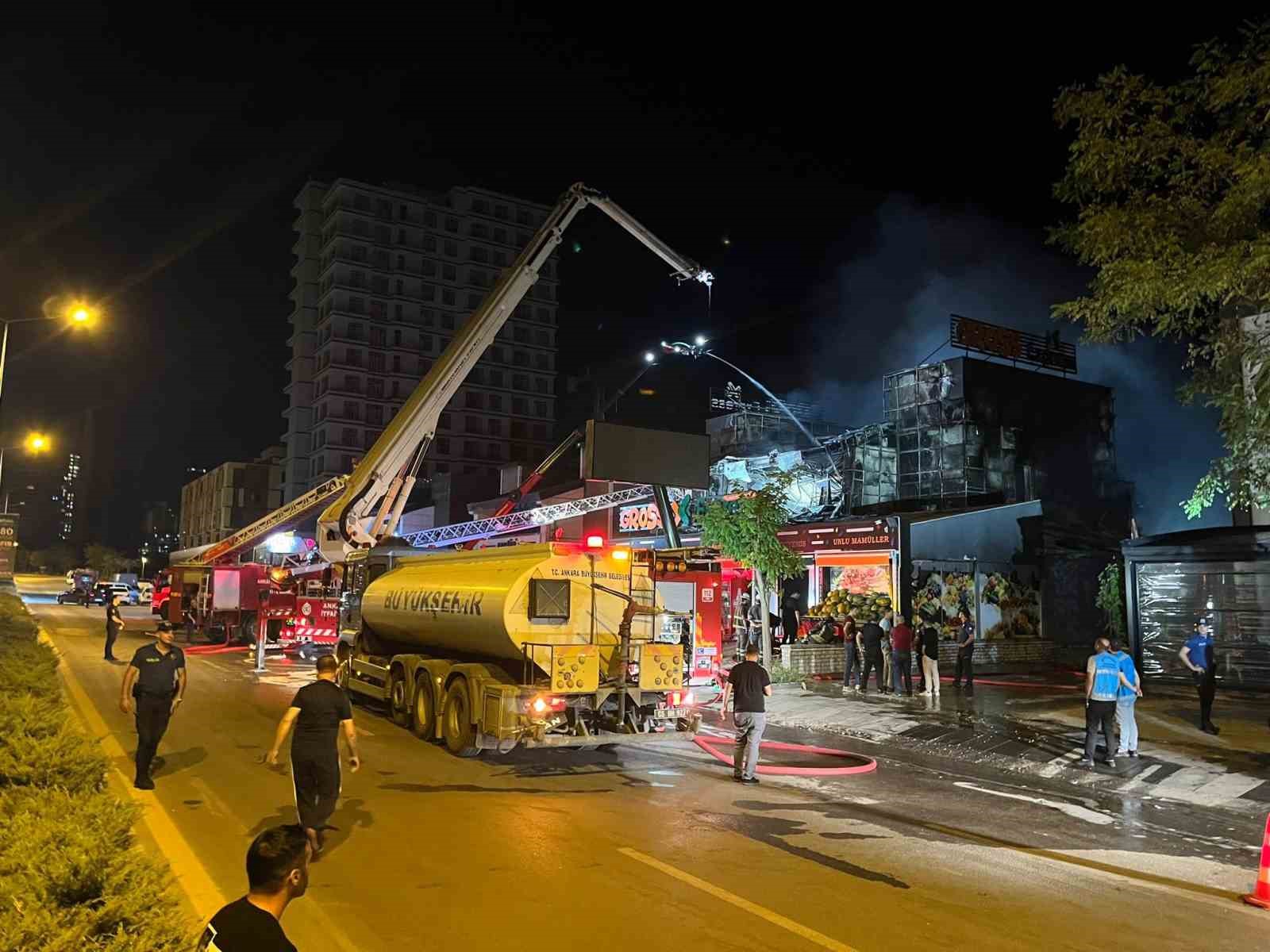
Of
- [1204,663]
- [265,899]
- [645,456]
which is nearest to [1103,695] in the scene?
[1204,663]

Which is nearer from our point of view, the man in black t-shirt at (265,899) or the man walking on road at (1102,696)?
the man in black t-shirt at (265,899)

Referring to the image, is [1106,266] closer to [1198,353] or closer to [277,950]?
[1198,353]

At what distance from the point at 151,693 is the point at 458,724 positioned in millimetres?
3866

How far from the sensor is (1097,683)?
12.2 metres

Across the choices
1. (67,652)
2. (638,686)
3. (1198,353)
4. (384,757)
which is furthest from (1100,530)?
(67,652)

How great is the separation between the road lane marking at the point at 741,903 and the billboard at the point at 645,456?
60.2 feet

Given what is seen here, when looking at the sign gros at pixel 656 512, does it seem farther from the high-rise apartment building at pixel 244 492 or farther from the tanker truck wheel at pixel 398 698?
the high-rise apartment building at pixel 244 492

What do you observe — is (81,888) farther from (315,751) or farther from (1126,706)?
(1126,706)

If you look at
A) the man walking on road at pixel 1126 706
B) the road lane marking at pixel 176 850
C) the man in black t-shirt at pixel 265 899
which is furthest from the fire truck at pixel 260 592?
the man in black t-shirt at pixel 265 899

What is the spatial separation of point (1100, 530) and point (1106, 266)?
2569 centimetres

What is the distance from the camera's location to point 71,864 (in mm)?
4258

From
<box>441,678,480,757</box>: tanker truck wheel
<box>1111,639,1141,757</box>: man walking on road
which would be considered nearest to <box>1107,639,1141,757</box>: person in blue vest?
<box>1111,639,1141,757</box>: man walking on road

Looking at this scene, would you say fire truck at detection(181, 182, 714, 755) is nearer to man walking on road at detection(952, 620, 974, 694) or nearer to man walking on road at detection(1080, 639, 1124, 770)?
man walking on road at detection(1080, 639, 1124, 770)

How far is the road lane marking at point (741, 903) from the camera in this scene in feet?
18.6
